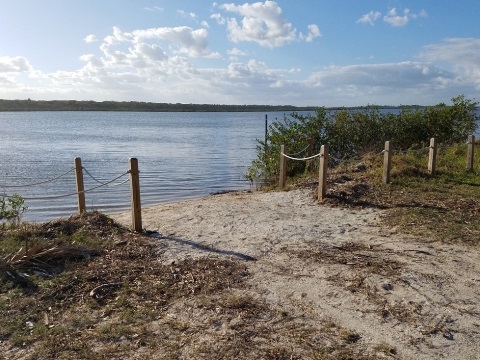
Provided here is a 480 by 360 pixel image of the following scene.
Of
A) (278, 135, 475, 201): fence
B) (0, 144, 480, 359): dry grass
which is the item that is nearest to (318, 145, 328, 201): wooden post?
(278, 135, 475, 201): fence

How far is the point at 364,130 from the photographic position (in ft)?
59.9

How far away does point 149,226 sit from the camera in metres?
8.98

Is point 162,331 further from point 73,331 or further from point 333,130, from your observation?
point 333,130

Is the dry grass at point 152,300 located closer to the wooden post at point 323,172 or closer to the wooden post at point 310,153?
the wooden post at point 323,172

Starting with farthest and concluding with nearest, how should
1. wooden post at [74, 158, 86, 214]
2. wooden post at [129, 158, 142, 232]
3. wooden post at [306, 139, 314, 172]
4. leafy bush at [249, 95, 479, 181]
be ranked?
leafy bush at [249, 95, 479, 181] < wooden post at [306, 139, 314, 172] < wooden post at [74, 158, 86, 214] < wooden post at [129, 158, 142, 232]

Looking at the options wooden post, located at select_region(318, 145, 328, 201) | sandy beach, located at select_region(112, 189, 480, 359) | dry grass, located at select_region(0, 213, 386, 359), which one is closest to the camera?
dry grass, located at select_region(0, 213, 386, 359)

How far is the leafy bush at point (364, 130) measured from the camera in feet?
57.2

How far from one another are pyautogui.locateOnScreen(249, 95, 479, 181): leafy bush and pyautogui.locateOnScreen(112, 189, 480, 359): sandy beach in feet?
24.6

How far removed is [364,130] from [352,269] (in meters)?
12.9

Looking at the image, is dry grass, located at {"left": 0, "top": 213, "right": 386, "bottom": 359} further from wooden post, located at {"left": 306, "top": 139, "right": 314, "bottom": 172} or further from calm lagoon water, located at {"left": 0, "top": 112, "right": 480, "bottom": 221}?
wooden post, located at {"left": 306, "top": 139, "right": 314, "bottom": 172}

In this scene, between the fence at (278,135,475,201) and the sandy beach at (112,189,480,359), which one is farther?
the fence at (278,135,475,201)

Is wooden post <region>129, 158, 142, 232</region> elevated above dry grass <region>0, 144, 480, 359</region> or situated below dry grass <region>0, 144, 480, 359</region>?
above

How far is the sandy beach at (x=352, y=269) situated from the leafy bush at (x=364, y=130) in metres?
7.50

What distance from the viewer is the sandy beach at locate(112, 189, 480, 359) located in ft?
15.1
